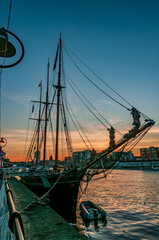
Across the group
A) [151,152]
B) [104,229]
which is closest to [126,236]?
[104,229]

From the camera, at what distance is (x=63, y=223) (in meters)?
5.50

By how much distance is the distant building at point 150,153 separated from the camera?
566 ft

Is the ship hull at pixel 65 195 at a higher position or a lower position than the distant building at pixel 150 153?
higher

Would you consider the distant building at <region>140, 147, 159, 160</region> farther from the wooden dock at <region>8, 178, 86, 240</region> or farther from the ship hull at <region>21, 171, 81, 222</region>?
the wooden dock at <region>8, 178, 86, 240</region>

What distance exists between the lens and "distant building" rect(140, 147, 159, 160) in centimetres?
17250

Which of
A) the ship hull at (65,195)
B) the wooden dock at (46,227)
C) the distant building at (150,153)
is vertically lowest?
the distant building at (150,153)

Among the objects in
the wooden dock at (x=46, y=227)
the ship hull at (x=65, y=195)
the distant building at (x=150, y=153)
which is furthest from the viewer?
the distant building at (x=150, y=153)

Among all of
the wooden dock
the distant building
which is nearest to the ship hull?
the wooden dock

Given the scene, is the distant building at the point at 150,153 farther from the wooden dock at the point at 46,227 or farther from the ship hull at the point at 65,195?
the wooden dock at the point at 46,227

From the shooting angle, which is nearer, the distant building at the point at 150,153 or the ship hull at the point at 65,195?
the ship hull at the point at 65,195

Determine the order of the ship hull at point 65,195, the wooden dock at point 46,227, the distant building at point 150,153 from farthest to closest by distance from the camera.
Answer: the distant building at point 150,153, the ship hull at point 65,195, the wooden dock at point 46,227

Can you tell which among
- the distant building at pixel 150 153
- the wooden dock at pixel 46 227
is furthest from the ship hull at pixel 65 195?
the distant building at pixel 150 153

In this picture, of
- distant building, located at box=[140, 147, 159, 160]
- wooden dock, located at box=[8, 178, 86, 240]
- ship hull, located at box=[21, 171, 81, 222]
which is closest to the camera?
wooden dock, located at box=[8, 178, 86, 240]

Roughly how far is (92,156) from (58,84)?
43.5 feet
